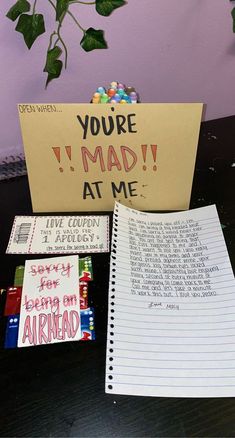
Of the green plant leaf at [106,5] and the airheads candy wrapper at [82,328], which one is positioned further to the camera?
the green plant leaf at [106,5]

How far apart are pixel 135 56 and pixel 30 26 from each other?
256 mm

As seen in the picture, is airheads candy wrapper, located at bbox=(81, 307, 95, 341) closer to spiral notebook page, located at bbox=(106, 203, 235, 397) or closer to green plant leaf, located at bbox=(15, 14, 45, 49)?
spiral notebook page, located at bbox=(106, 203, 235, 397)

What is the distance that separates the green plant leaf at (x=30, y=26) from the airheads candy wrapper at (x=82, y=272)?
381mm

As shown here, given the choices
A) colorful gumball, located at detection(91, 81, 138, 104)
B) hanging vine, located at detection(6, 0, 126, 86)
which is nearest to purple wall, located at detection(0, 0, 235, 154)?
hanging vine, located at detection(6, 0, 126, 86)

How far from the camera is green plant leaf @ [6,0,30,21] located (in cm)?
64

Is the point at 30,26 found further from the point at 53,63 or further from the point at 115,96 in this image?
the point at 115,96

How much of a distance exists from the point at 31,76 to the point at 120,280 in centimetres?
46

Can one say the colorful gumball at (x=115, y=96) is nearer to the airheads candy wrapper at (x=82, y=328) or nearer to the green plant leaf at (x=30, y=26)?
the green plant leaf at (x=30, y=26)

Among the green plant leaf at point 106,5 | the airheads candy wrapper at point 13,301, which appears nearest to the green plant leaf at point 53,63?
the green plant leaf at point 106,5

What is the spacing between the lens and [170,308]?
0.56 m

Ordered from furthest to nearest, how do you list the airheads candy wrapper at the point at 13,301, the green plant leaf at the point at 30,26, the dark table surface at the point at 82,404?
the green plant leaf at the point at 30,26 < the airheads candy wrapper at the point at 13,301 < the dark table surface at the point at 82,404

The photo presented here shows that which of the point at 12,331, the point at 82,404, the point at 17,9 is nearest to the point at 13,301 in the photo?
the point at 12,331

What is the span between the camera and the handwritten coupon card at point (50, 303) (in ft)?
1.75

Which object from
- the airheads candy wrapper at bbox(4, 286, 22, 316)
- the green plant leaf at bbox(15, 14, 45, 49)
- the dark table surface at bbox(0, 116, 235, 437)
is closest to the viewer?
the dark table surface at bbox(0, 116, 235, 437)
